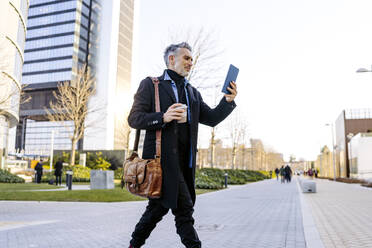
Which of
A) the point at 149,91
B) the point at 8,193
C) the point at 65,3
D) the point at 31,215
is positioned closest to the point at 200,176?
the point at 8,193

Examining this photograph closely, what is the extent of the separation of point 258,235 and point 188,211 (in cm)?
343

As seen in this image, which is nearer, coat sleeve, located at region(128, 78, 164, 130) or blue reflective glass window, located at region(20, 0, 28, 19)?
coat sleeve, located at region(128, 78, 164, 130)

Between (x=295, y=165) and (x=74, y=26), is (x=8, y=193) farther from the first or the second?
(x=295, y=165)

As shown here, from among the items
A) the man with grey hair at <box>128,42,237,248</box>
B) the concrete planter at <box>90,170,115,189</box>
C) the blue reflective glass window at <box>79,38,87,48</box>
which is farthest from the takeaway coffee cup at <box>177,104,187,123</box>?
the blue reflective glass window at <box>79,38,87,48</box>

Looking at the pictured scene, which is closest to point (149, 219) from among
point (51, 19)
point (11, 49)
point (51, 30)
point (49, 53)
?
point (11, 49)

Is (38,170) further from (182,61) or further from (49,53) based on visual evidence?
(49,53)

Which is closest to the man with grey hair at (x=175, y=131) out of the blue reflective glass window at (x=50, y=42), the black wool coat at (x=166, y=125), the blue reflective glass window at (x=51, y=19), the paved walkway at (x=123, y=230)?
the black wool coat at (x=166, y=125)

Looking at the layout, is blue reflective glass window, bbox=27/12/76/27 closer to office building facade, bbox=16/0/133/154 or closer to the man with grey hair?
office building facade, bbox=16/0/133/154

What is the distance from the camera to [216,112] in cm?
320

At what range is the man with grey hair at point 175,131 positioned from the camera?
272cm

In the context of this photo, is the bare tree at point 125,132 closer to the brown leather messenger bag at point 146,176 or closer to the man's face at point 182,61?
the man's face at point 182,61

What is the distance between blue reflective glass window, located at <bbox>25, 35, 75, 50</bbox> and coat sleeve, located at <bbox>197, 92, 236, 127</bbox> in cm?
7249

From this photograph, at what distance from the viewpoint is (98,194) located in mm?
12258

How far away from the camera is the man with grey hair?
107 inches
